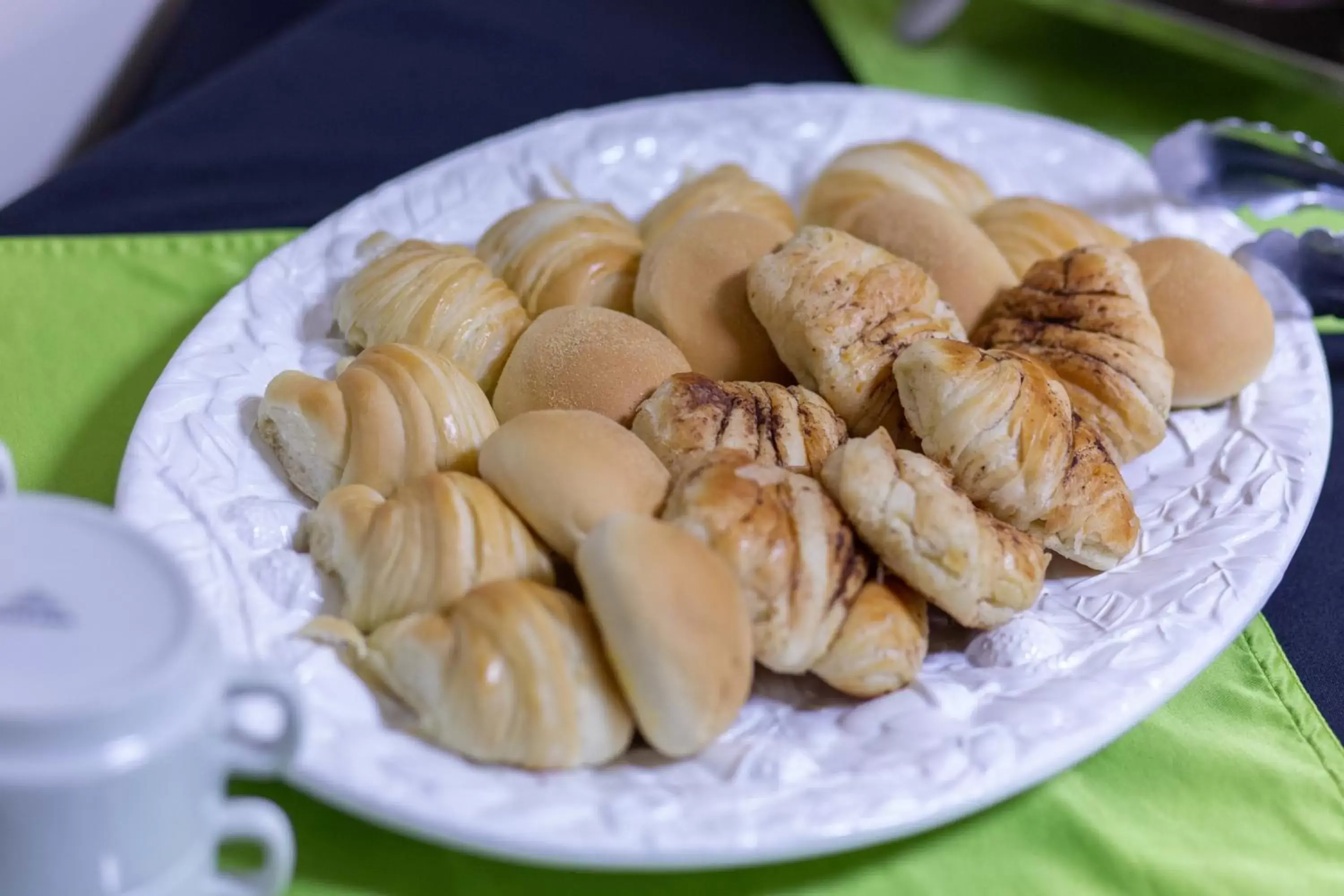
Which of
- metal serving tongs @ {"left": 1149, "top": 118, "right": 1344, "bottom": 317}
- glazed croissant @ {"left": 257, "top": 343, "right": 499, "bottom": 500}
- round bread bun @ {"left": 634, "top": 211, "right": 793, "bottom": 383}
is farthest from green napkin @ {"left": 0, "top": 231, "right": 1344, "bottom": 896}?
metal serving tongs @ {"left": 1149, "top": 118, "right": 1344, "bottom": 317}

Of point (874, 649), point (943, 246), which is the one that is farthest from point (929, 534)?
point (943, 246)

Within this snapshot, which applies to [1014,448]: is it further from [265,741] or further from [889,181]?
[265,741]

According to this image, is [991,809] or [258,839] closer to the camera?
[258,839]

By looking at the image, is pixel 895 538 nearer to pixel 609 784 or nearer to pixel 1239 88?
pixel 609 784

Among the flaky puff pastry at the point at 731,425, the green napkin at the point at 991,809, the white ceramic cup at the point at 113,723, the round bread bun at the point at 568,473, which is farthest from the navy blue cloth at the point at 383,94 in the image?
the white ceramic cup at the point at 113,723

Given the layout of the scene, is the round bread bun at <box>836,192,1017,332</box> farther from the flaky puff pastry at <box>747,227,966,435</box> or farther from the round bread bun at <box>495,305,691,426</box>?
the round bread bun at <box>495,305,691,426</box>

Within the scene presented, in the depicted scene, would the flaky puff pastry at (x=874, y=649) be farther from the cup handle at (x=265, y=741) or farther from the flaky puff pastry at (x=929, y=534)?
the cup handle at (x=265, y=741)

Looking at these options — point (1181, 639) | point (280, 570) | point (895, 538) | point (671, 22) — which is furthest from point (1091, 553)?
point (671, 22)
